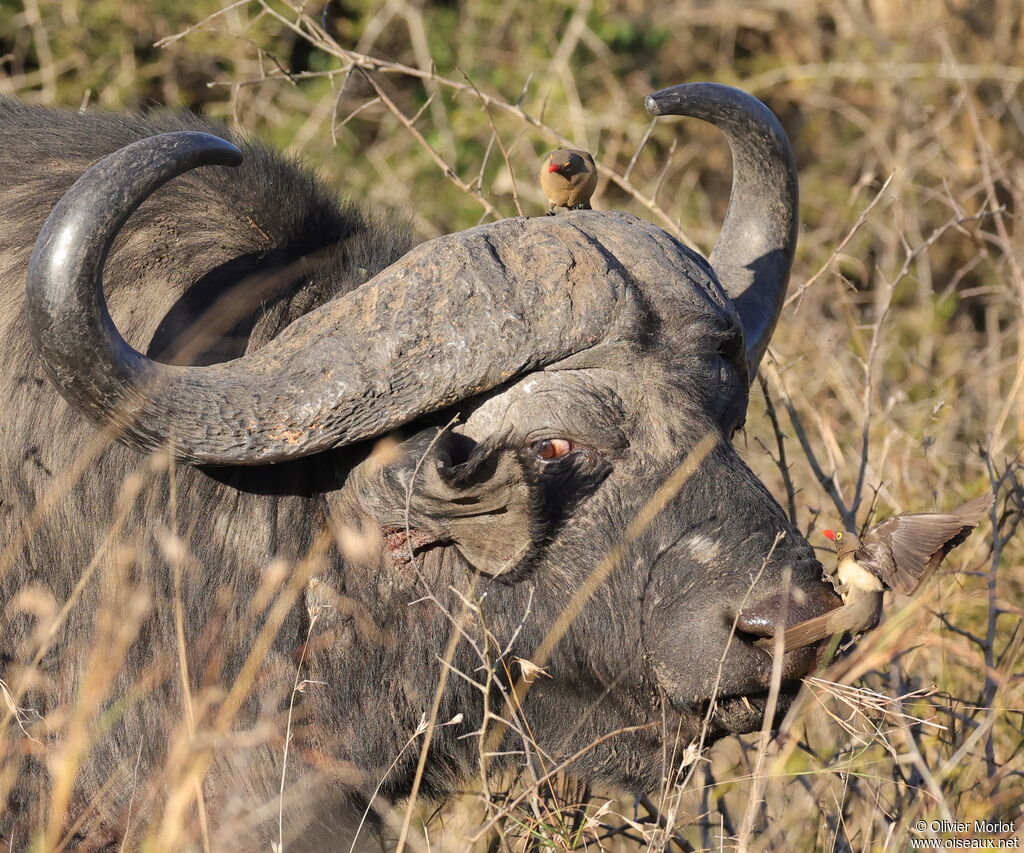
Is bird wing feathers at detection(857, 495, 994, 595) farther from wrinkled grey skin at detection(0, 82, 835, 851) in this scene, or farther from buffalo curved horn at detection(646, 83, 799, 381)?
buffalo curved horn at detection(646, 83, 799, 381)

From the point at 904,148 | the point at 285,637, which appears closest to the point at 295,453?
the point at 285,637

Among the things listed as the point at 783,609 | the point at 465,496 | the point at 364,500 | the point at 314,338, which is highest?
the point at 314,338

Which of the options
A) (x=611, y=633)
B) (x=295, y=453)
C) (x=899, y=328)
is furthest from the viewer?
(x=899, y=328)

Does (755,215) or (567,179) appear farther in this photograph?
(755,215)

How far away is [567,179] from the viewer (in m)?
3.44

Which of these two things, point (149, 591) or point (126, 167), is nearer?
point (126, 167)

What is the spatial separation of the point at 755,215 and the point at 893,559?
1421 millimetres

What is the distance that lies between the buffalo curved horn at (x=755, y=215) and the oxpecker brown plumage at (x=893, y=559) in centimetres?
82

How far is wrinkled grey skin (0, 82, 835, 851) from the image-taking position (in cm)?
289

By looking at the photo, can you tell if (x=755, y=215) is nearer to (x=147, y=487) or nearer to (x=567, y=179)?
(x=567, y=179)

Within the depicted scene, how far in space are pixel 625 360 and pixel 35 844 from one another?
1.97 m

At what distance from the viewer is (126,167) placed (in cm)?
271

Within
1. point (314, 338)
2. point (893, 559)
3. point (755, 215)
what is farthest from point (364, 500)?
point (755, 215)

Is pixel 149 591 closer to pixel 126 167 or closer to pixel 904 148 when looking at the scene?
pixel 126 167
